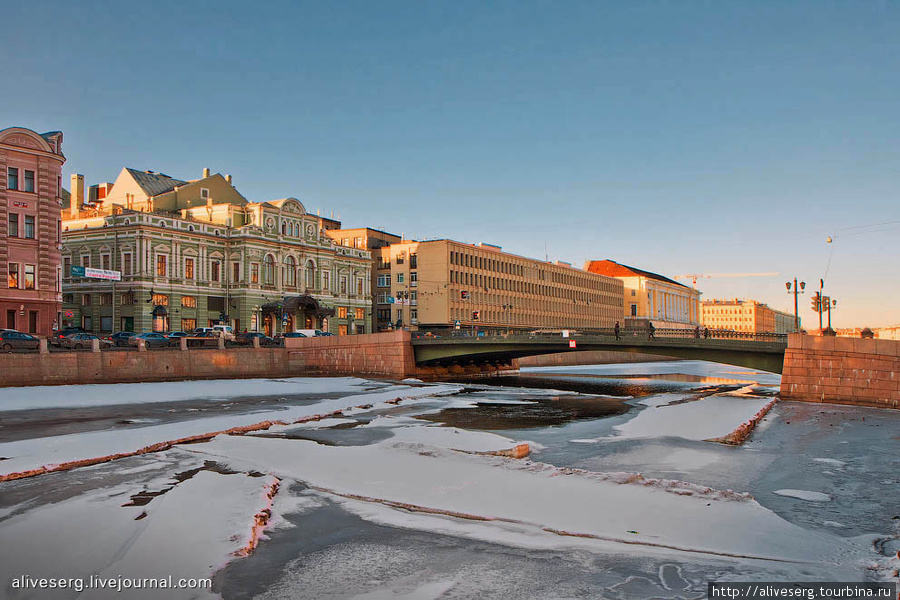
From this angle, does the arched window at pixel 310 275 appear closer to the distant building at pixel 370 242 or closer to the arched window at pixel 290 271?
the arched window at pixel 290 271

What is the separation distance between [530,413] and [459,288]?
81.6m

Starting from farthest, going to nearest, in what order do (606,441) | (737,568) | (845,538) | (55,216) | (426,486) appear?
1. (55,216)
2. (606,441)
3. (426,486)
4. (845,538)
5. (737,568)

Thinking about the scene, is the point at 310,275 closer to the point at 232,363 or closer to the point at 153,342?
the point at 232,363

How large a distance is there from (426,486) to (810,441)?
19641mm

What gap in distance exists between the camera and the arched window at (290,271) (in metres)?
98.4

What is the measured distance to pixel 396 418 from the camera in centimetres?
3800

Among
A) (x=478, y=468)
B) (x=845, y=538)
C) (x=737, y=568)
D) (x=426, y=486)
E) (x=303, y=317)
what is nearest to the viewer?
(x=737, y=568)

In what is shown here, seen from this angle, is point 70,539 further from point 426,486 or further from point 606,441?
point 606,441

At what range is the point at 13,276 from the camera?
192ft

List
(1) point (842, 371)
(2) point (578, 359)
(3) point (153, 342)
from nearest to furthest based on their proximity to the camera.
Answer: (1) point (842, 371) → (3) point (153, 342) → (2) point (578, 359)

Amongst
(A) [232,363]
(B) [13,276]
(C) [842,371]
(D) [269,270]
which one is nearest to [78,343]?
(B) [13,276]

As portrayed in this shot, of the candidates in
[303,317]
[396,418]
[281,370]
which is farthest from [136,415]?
[303,317]

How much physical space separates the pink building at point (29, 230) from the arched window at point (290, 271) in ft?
125

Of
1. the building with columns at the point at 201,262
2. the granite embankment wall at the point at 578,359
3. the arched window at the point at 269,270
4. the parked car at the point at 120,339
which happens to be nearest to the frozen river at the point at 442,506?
the parked car at the point at 120,339
